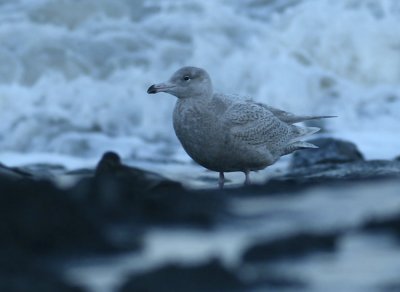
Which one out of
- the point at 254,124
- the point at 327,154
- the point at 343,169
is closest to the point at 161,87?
the point at 254,124

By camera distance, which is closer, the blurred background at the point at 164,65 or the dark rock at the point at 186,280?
the dark rock at the point at 186,280

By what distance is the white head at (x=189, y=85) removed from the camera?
6.09 metres

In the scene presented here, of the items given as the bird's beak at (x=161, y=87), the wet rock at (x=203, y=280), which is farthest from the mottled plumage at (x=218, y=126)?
the wet rock at (x=203, y=280)

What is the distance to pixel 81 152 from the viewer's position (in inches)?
384

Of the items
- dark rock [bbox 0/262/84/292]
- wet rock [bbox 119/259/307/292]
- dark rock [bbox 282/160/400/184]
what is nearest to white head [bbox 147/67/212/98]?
dark rock [bbox 282/160/400/184]

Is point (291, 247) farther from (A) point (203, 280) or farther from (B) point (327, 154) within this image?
(B) point (327, 154)

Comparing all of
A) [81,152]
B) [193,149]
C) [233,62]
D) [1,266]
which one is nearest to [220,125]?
[193,149]

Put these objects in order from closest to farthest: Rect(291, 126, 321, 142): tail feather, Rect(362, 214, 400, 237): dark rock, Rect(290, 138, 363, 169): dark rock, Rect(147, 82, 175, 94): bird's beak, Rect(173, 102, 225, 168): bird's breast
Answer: Rect(362, 214, 400, 237): dark rock, Rect(173, 102, 225, 168): bird's breast, Rect(147, 82, 175, 94): bird's beak, Rect(291, 126, 321, 142): tail feather, Rect(290, 138, 363, 169): dark rock

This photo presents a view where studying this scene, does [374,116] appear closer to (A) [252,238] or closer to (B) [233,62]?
(B) [233,62]

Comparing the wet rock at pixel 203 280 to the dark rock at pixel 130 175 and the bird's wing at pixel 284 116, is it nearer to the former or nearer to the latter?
the dark rock at pixel 130 175

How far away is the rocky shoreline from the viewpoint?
310 centimetres

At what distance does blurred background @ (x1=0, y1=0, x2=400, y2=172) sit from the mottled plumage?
3.15 m

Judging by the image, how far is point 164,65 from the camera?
1186 cm

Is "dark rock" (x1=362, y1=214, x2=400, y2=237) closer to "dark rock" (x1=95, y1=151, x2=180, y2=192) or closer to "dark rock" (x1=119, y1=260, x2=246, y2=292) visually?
"dark rock" (x1=119, y1=260, x2=246, y2=292)
